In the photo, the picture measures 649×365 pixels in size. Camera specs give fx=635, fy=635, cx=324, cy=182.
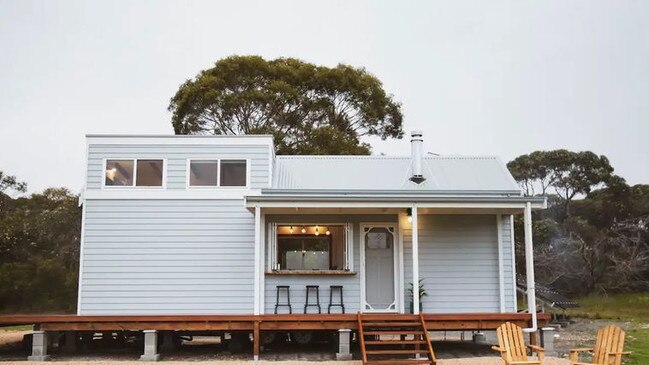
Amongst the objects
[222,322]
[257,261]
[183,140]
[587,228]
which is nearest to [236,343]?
[222,322]

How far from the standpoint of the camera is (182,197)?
12719 millimetres

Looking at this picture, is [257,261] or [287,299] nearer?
[257,261]

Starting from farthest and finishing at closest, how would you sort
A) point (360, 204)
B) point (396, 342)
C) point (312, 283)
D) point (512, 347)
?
point (312, 283)
point (360, 204)
point (396, 342)
point (512, 347)

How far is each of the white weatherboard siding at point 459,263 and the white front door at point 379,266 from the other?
306 millimetres

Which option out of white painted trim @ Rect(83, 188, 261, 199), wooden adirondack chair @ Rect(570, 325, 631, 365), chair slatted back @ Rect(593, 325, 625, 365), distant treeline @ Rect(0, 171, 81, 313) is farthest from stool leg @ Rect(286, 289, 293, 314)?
distant treeline @ Rect(0, 171, 81, 313)

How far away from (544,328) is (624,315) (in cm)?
1066

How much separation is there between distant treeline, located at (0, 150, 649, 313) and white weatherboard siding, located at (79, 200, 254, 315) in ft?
39.0

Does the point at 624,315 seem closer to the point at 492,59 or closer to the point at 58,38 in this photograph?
the point at 492,59

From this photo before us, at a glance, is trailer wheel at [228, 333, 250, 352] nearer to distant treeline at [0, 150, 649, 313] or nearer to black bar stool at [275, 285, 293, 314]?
black bar stool at [275, 285, 293, 314]

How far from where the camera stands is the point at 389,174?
46.0 ft

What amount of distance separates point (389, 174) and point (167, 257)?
505 cm

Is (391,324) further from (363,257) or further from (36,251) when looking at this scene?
(36,251)

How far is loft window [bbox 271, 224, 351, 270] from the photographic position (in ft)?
41.8

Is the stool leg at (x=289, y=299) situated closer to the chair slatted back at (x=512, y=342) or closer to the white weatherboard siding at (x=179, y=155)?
the white weatherboard siding at (x=179, y=155)
